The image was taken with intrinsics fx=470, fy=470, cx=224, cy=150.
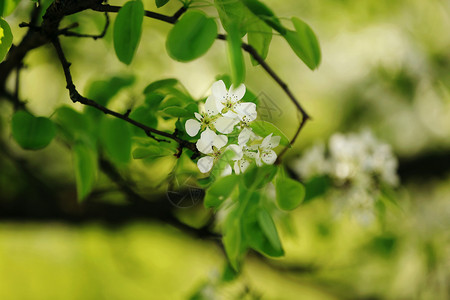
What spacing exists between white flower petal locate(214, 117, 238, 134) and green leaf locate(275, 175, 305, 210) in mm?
71

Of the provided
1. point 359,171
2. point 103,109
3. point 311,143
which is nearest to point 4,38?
point 103,109

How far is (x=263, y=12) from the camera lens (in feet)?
1.07

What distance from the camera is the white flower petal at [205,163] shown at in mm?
346

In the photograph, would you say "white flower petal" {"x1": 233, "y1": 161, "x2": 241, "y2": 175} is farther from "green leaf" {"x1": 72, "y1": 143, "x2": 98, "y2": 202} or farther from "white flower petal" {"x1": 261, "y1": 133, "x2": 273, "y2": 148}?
"green leaf" {"x1": 72, "y1": 143, "x2": 98, "y2": 202}

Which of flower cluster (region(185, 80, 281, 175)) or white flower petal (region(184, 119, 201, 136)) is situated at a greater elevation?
flower cluster (region(185, 80, 281, 175))

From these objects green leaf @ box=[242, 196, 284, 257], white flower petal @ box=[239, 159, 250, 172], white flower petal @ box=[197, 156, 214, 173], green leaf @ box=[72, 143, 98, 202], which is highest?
white flower petal @ box=[239, 159, 250, 172]

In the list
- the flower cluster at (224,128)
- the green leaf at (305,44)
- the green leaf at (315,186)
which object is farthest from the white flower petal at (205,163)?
the green leaf at (315,186)

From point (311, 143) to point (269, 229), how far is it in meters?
1.15

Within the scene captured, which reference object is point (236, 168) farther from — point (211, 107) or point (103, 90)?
point (103, 90)

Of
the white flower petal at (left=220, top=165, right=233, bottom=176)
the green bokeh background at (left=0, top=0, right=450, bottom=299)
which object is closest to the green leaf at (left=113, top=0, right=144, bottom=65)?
the white flower petal at (left=220, top=165, right=233, bottom=176)

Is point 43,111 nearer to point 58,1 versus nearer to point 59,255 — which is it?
point 59,255

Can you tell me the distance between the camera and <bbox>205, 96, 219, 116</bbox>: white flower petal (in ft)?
1.14

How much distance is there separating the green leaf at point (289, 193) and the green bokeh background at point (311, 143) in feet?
2.73

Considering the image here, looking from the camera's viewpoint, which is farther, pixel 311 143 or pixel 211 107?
pixel 311 143
